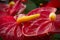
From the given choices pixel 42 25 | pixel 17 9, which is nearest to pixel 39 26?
pixel 42 25

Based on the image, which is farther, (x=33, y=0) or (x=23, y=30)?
(x=33, y=0)

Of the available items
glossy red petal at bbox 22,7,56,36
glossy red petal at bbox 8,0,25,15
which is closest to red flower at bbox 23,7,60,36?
glossy red petal at bbox 22,7,56,36

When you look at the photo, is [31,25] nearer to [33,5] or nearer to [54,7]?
[54,7]

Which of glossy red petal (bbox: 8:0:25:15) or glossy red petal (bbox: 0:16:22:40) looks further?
glossy red petal (bbox: 8:0:25:15)

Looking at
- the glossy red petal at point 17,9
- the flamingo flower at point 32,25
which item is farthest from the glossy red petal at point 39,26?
the glossy red petal at point 17,9

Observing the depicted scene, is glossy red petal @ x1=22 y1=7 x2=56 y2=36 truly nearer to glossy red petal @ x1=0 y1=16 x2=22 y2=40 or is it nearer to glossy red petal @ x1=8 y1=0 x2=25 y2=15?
glossy red petal @ x1=0 y1=16 x2=22 y2=40

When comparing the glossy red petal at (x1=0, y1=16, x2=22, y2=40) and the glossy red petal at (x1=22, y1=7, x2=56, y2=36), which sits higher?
the glossy red petal at (x1=22, y1=7, x2=56, y2=36)

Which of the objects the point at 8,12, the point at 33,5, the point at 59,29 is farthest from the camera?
the point at 33,5

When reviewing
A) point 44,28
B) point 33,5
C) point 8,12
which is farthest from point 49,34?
point 33,5

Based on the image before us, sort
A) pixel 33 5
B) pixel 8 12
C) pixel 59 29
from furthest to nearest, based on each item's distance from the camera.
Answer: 1. pixel 33 5
2. pixel 8 12
3. pixel 59 29

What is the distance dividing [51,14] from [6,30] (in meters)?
0.12

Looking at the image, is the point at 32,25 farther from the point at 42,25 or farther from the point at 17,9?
the point at 17,9

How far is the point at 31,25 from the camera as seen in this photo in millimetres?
444

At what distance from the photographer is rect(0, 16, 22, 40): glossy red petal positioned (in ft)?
1.55
